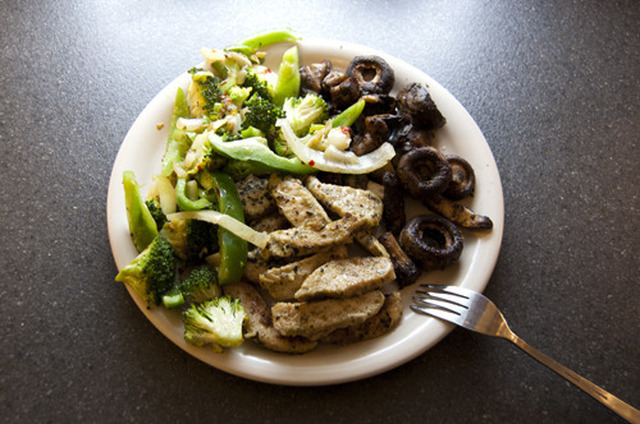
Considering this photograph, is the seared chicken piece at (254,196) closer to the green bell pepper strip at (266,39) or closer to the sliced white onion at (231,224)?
the sliced white onion at (231,224)

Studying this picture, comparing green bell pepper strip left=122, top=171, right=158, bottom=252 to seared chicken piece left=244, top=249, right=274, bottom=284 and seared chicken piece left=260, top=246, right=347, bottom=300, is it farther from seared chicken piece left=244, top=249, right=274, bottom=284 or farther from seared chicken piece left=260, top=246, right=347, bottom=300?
seared chicken piece left=260, top=246, right=347, bottom=300

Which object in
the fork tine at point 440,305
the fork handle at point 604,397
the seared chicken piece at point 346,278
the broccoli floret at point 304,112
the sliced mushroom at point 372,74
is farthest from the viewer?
the sliced mushroom at point 372,74

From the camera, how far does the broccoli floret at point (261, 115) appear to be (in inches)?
108

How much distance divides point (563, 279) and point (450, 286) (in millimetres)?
804

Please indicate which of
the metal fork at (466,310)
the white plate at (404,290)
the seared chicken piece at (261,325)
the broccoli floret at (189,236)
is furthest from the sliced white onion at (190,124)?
the metal fork at (466,310)

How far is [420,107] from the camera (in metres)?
2.77

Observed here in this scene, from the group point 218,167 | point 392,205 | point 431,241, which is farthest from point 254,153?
point 431,241

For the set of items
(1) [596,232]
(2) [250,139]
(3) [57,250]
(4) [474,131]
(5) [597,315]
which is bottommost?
(3) [57,250]

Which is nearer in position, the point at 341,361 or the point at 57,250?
the point at 341,361

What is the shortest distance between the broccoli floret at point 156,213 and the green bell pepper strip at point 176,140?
17 cm

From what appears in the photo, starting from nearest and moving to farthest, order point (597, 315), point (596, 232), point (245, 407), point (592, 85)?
point (245, 407), point (597, 315), point (596, 232), point (592, 85)

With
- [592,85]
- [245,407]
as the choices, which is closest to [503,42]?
[592,85]

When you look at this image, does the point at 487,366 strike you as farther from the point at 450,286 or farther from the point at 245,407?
the point at 245,407

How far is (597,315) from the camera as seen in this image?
2775 mm
